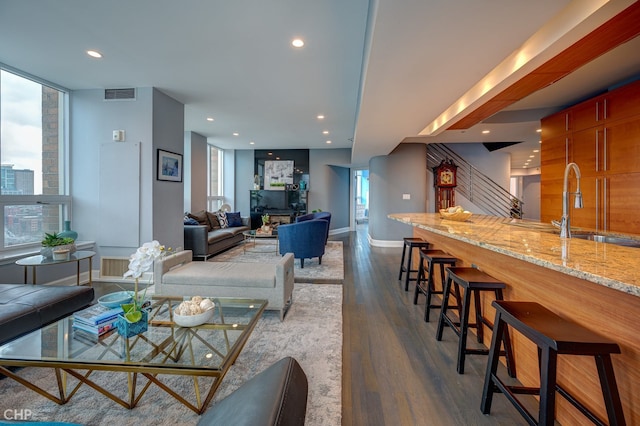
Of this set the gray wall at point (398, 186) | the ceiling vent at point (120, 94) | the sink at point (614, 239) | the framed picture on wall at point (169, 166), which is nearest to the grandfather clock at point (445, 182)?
the gray wall at point (398, 186)

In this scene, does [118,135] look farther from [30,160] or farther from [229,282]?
[229,282]

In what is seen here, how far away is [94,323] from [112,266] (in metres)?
3.04

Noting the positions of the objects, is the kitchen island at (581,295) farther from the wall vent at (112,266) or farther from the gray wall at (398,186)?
the gray wall at (398,186)

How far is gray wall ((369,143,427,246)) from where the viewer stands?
6.80 meters

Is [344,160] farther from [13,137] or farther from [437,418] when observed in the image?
[437,418]

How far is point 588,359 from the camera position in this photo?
131cm

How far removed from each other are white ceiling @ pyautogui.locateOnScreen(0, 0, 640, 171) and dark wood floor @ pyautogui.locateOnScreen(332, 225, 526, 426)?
2350mm

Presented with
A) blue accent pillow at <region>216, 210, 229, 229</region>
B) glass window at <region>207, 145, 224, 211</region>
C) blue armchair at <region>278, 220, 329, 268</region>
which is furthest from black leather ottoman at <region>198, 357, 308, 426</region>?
glass window at <region>207, 145, 224, 211</region>

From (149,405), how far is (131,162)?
3522 mm

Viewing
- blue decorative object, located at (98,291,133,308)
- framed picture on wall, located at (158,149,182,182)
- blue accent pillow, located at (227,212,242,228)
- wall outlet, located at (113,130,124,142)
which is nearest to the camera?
blue decorative object, located at (98,291,133,308)

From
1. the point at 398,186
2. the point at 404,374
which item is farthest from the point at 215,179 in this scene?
the point at 404,374

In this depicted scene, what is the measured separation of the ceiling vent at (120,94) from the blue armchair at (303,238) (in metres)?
2.95

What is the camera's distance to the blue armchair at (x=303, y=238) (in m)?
4.60

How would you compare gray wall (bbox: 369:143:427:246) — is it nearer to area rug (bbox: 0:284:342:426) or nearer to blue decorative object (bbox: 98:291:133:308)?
area rug (bbox: 0:284:342:426)
